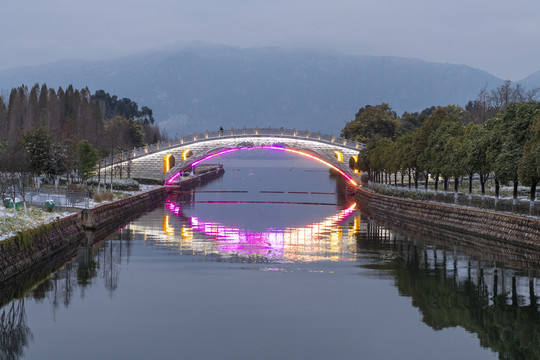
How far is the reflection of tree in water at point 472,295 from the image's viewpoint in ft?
83.2

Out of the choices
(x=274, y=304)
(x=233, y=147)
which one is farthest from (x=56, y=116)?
(x=274, y=304)

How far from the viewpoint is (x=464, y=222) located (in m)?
53.9

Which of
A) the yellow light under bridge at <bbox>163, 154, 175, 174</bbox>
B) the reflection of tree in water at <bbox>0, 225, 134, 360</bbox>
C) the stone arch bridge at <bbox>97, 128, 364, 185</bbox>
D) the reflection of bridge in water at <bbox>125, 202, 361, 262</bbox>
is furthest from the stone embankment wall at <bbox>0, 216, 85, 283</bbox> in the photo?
the yellow light under bridge at <bbox>163, 154, 175, 174</bbox>

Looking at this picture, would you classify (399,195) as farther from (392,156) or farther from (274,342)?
(274,342)

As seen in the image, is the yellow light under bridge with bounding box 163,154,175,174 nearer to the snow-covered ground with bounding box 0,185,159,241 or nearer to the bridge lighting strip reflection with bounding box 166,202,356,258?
the bridge lighting strip reflection with bounding box 166,202,356,258

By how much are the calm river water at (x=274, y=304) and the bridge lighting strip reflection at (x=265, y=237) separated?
1.10ft

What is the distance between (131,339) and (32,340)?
2.94 meters

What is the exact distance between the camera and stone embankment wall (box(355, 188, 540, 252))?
43469mm

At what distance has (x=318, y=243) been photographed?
50219 millimetres

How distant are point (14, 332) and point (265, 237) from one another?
31.3 m

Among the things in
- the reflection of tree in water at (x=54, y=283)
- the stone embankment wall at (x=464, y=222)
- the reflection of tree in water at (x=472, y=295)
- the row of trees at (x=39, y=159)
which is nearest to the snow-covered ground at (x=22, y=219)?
the reflection of tree in water at (x=54, y=283)

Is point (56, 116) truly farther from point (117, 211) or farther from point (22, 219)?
point (22, 219)

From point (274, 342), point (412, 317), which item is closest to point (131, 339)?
point (274, 342)

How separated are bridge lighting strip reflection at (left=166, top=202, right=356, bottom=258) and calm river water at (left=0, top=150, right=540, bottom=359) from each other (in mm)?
334
